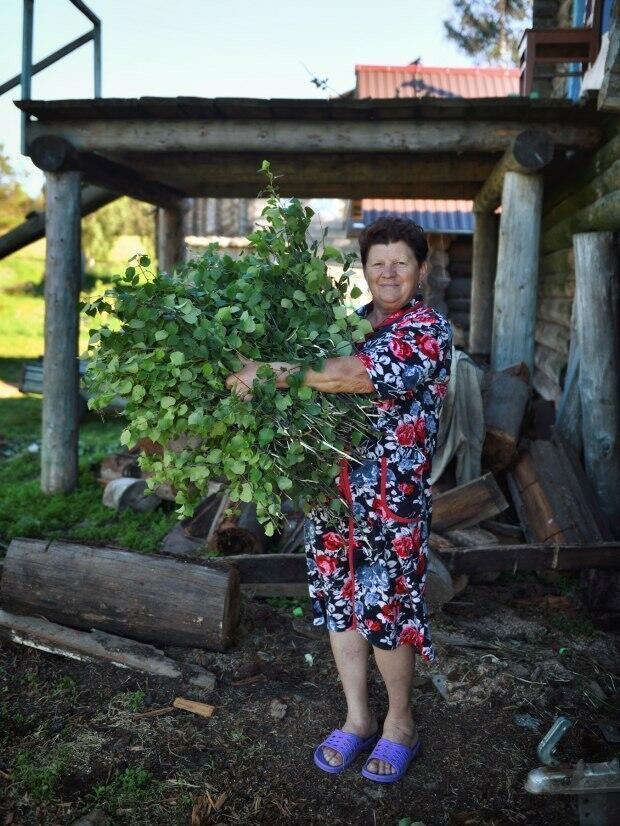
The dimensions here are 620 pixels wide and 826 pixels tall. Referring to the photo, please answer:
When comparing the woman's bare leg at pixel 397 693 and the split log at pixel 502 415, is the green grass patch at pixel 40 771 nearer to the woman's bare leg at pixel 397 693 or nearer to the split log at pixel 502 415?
the woman's bare leg at pixel 397 693

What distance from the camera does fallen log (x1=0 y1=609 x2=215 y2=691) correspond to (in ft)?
10.9

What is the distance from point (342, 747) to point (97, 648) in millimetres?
1325

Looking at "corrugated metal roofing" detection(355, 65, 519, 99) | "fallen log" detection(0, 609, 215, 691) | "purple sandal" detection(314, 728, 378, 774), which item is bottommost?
"purple sandal" detection(314, 728, 378, 774)

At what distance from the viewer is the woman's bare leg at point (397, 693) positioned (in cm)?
268

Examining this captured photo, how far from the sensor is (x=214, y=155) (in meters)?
6.68

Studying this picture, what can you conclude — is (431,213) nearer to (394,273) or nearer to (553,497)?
(553,497)

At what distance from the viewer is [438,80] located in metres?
13.4

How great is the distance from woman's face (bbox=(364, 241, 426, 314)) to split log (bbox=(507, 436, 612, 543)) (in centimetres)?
241

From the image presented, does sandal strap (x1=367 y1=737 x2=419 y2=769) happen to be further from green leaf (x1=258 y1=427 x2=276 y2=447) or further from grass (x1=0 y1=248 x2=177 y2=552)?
grass (x1=0 y1=248 x2=177 y2=552)

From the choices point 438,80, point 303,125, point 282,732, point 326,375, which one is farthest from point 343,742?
point 438,80

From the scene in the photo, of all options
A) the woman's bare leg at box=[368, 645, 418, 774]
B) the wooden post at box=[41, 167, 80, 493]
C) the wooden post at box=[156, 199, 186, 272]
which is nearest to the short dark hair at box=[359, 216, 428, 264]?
Answer: the woman's bare leg at box=[368, 645, 418, 774]

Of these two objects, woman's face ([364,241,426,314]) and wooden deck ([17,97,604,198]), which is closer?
woman's face ([364,241,426,314])

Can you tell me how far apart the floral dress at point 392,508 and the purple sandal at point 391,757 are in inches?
14.8

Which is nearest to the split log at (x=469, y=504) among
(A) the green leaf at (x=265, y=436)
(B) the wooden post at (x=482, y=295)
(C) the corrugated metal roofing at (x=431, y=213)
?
(A) the green leaf at (x=265, y=436)
